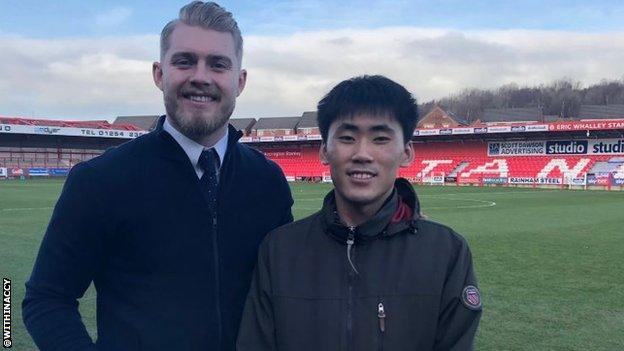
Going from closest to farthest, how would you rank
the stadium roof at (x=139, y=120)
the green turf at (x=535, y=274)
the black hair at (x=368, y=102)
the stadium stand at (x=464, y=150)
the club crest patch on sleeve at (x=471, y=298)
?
the club crest patch on sleeve at (x=471, y=298)
the black hair at (x=368, y=102)
the green turf at (x=535, y=274)
the stadium stand at (x=464, y=150)
the stadium roof at (x=139, y=120)

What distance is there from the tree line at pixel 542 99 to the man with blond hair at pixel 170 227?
313 ft

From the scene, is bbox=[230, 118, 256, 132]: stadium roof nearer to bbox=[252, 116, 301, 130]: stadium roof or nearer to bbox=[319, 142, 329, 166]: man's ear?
bbox=[252, 116, 301, 130]: stadium roof

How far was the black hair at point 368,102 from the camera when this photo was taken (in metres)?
2.23

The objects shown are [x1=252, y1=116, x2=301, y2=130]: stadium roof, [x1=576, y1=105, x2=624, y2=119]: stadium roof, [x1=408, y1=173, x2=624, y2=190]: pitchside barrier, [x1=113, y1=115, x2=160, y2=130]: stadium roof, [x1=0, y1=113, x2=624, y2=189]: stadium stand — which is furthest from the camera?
[x1=252, y1=116, x2=301, y2=130]: stadium roof

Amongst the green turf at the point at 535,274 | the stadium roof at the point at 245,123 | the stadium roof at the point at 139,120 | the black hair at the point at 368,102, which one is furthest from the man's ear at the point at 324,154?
the stadium roof at the point at 245,123

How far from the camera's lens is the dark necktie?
229cm

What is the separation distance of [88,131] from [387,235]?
52949 mm

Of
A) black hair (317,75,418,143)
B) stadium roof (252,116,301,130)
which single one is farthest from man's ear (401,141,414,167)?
stadium roof (252,116,301,130)

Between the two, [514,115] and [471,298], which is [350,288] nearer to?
[471,298]

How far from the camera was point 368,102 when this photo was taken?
7.30 ft

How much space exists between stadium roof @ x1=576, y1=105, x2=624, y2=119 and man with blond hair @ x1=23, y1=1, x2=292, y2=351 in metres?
71.2

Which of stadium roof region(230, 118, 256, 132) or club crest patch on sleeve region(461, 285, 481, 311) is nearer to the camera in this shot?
club crest patch on sleeve region(461, 285, 481, 311)

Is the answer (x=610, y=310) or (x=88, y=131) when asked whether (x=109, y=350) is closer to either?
A: (x=610, y=310)

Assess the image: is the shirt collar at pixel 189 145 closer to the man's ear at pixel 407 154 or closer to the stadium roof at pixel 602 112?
the man's ear at pixel 407 154
